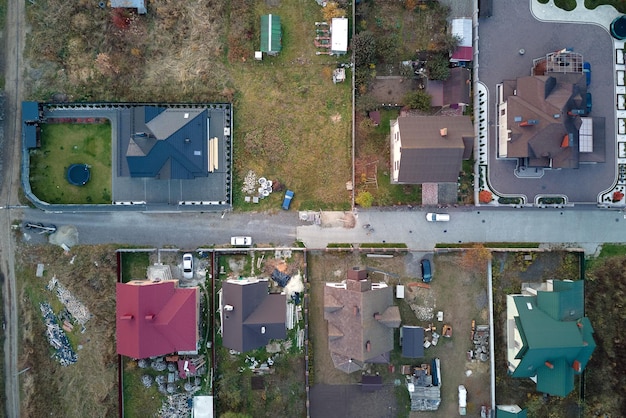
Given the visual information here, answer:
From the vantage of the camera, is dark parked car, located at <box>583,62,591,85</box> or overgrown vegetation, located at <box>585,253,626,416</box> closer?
overgrown vegetation, located at <box>585,253,626,416</box>

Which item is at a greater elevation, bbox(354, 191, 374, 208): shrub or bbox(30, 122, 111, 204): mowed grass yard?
bbox(30, 122, 111, 204): mowed grass yard

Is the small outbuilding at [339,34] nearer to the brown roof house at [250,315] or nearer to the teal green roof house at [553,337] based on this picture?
the brown roof house at [250,315]

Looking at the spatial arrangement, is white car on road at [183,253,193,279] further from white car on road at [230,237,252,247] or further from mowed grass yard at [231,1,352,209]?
mowed grass yard at [231,1,352,209]

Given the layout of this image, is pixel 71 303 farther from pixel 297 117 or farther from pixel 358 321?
pixel 297 117

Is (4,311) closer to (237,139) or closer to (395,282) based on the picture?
(237,139)

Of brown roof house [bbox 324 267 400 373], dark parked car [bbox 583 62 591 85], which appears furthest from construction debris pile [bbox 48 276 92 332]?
dark parked car [bbox 583 62 591 85]

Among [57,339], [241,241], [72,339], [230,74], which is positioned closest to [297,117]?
[230,74]
